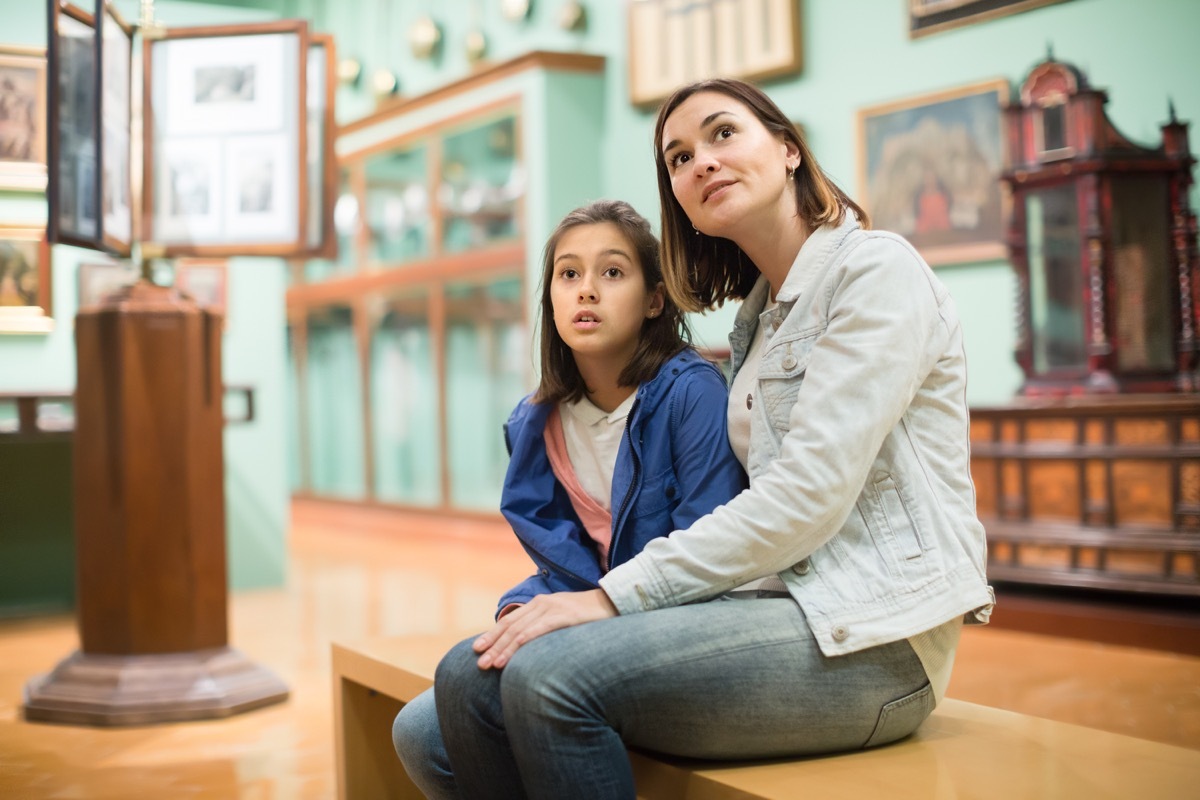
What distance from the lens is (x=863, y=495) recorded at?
1471 mm

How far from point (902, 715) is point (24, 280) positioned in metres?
4.66

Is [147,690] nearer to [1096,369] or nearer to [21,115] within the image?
[21,115]

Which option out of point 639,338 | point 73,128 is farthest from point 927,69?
point 639,338

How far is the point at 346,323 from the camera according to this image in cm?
977

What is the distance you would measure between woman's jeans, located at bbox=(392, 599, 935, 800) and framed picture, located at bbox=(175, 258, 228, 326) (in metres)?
4.70

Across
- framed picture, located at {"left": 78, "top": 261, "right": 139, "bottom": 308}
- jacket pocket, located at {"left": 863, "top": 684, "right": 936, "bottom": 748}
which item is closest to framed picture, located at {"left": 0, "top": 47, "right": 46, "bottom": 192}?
framed picture, located at {"left": 78, "top": 261, "right": 139, "bottom": 308}

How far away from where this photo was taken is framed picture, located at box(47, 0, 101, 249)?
304 centimetres

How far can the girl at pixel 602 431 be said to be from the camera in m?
1.64

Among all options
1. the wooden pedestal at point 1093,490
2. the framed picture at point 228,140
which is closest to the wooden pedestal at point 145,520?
the framed picture at point 228,140

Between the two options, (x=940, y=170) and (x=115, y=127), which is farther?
(x=940, y=170)

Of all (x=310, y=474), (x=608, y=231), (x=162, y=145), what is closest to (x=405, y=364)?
(x=310, y=474)

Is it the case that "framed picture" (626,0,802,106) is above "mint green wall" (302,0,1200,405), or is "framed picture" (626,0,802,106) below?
above

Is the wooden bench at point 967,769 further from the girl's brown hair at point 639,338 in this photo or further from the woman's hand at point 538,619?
the girl's brown hair at point 639,338

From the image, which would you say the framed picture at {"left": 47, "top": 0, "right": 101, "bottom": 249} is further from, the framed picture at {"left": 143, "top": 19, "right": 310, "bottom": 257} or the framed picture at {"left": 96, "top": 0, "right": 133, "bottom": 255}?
the framed picture at {"left": 143, "top": 19, "right": 310, "bottom": 257}
